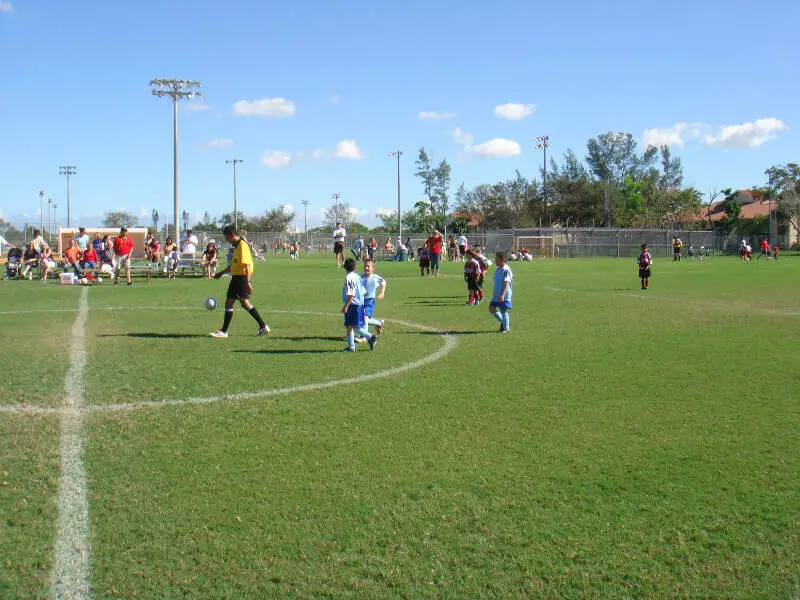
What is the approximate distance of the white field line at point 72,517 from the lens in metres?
3.99

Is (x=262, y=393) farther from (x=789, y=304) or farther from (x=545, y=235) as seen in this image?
(x=545, y=235)

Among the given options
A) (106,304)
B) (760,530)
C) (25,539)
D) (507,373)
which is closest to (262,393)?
(507,373)

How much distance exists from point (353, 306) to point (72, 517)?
6.62 meters

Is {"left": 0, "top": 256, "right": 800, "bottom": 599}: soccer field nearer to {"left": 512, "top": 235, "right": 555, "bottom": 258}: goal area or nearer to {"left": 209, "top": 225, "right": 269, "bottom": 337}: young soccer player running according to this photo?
{"left": 209, "top": 225, "right": 269, "bottom": 337}: young soccer player running

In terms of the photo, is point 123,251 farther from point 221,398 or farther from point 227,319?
point 221,398

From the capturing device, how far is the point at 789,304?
18.7m

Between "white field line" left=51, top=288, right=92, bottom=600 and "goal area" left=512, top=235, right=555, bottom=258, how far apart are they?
172 ft

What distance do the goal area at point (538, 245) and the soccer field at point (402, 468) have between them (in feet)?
153

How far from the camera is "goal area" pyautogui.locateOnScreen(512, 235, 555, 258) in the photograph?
192 feet

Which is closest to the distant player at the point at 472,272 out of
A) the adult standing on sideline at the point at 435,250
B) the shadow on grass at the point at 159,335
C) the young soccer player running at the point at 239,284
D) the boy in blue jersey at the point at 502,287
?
the boy in blue jersey at the point at 502,287

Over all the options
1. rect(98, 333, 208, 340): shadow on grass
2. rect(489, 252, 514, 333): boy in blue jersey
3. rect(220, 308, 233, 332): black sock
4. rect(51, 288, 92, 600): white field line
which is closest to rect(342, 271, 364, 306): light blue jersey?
rect(220, 308, 233, 332): black sock

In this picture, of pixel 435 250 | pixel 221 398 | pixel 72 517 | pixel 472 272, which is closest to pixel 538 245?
pixel 435 250

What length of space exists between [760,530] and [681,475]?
1005 millimetres

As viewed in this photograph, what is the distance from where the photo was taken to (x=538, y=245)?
59.0 meters
